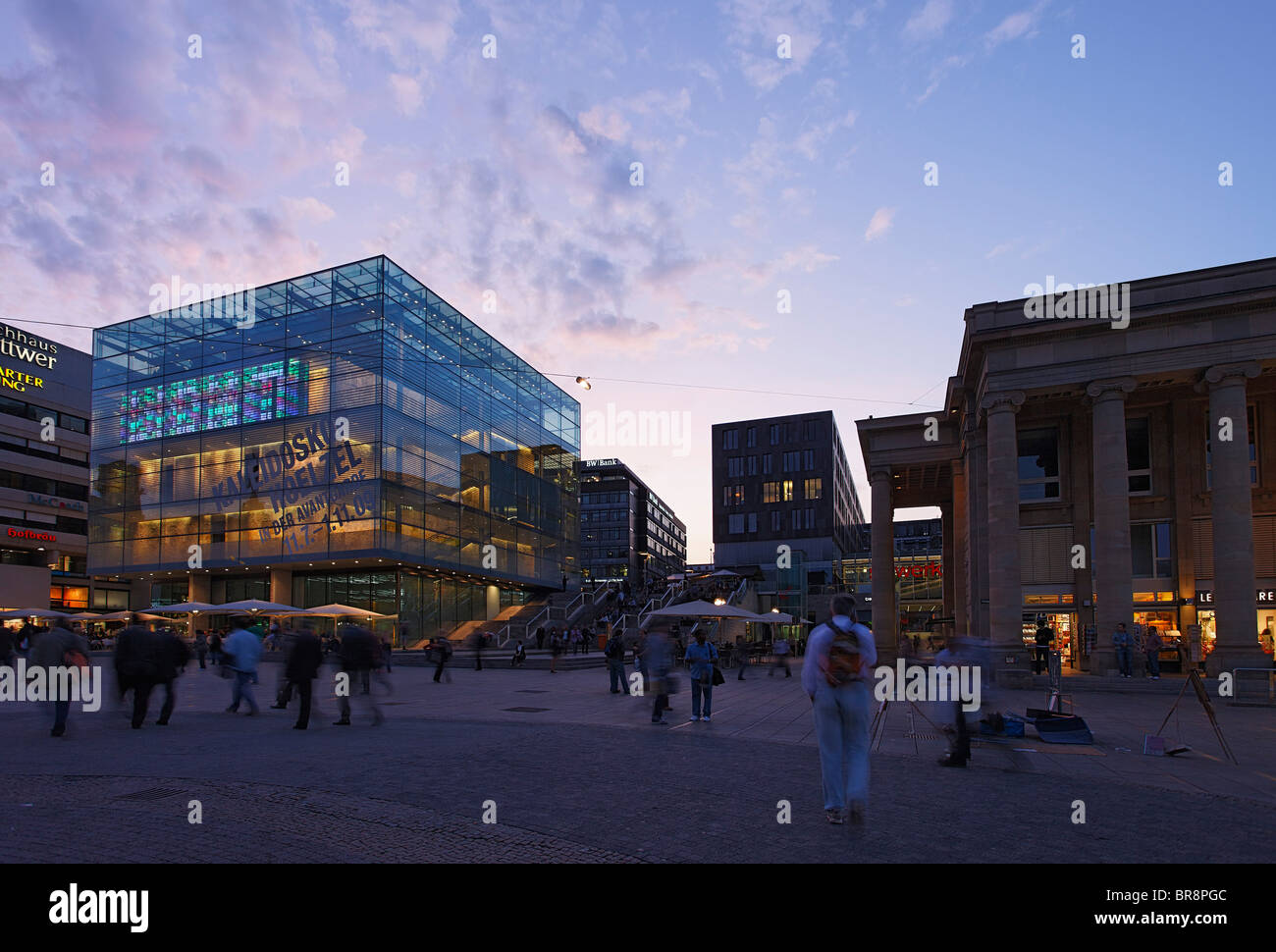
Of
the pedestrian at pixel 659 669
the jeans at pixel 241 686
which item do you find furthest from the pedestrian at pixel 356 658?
the pedestrian at pixel 659 669

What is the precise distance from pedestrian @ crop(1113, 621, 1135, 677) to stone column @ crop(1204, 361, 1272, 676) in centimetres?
202

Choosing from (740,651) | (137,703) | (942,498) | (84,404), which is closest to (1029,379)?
(740,651)

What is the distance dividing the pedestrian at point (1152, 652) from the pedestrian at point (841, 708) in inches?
815

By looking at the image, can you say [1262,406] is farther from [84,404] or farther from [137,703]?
[84,404]

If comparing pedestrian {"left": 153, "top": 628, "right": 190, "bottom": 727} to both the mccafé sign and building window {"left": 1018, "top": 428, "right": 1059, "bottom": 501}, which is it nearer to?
building window {"left": 1018, "top": 428, "right": 1059, "bottom": 501}

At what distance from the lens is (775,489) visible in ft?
307

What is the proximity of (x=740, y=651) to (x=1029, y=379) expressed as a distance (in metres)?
14.1

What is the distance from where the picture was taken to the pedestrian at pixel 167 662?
45.3 feet

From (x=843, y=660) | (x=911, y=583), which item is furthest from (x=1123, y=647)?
(x=911, y=583)

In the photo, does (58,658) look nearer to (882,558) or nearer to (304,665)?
(304,665)

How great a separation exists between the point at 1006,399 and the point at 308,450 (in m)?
37.2

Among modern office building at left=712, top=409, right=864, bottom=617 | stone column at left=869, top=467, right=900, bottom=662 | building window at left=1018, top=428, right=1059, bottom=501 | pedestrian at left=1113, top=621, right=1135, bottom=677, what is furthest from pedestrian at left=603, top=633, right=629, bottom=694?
modern office building at left=712, top=409, right=864, bottom=617

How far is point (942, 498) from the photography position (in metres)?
46.5

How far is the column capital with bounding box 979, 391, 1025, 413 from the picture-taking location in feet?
86.3
